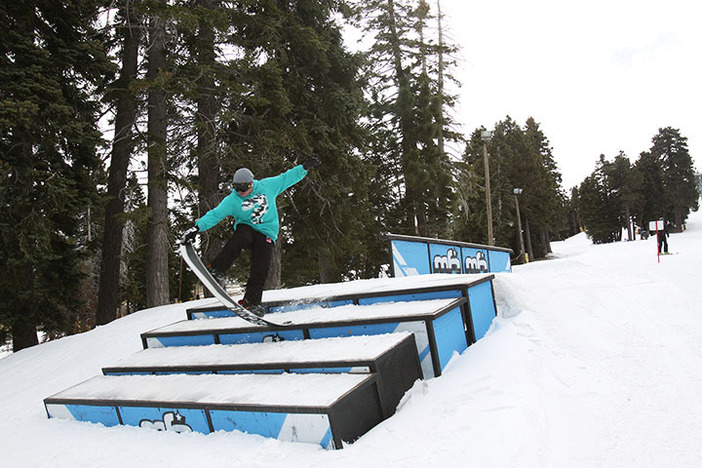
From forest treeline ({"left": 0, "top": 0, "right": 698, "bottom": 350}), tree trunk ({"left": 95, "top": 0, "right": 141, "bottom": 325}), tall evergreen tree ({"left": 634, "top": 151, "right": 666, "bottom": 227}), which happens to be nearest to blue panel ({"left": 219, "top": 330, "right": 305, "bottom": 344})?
forest treeline ({"left": 0, "top": 0, "right": 698, "bottom": 350})

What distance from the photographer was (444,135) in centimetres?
2159

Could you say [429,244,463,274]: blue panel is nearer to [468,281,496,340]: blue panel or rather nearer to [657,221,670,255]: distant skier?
[468,281,496,340]: blue panel

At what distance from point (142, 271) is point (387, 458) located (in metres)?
30.6

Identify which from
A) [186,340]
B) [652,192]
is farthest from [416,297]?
[652,192]

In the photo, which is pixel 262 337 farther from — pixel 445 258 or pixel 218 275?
pixel 445 258

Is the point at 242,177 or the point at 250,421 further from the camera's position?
the point at 242,177

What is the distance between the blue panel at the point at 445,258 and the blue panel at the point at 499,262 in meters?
2.90

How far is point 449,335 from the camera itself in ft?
12.1

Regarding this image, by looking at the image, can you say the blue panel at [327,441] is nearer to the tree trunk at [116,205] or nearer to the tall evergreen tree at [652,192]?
the tree trunk at [116,205]

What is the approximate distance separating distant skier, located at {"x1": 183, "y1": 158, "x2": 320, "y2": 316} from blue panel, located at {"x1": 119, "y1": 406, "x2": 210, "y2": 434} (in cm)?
138

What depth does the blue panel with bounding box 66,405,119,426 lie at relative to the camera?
11.5ft

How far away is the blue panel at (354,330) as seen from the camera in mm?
3578

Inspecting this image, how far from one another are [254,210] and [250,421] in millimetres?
2335

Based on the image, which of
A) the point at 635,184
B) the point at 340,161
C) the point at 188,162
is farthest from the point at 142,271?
the point at 635,184
